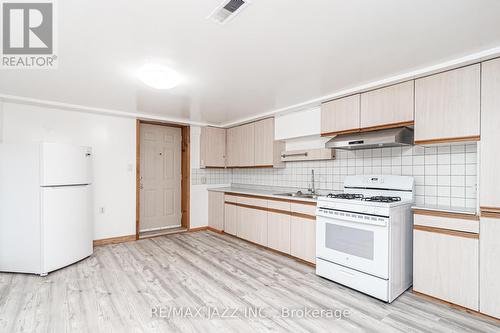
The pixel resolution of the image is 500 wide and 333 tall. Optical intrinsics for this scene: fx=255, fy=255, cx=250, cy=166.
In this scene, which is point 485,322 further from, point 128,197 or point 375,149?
point 128,197

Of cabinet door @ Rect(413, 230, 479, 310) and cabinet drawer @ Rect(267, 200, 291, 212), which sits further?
cabinet drawer @ Rect(267, 200, 291, 212)

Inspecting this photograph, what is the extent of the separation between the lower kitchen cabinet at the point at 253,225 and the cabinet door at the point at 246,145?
0.94m

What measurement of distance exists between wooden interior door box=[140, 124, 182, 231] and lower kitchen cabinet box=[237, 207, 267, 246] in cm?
167

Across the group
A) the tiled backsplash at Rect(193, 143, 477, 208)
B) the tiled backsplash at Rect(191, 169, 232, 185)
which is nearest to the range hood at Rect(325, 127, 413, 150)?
the tiled backsplash at Rect(193, 143, 477, 208)

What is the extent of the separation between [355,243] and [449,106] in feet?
5.27

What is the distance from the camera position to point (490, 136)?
217 centimetres

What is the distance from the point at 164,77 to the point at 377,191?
2.78m

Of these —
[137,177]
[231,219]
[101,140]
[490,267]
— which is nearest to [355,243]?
[490,267]

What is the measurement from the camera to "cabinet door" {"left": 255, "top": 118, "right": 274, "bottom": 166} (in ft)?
14.6

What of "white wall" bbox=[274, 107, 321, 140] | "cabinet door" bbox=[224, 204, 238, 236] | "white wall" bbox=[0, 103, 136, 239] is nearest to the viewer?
"white wall" bbox=[0, 103, 136, 239]

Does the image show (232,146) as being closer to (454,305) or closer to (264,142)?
(264,142)

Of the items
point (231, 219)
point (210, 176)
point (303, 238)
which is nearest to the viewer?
point (303, 238)

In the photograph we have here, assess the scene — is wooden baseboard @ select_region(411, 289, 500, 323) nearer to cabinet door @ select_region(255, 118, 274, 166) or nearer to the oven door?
the oven door

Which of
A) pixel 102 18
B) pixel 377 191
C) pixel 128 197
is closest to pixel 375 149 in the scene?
pixel 377 191
